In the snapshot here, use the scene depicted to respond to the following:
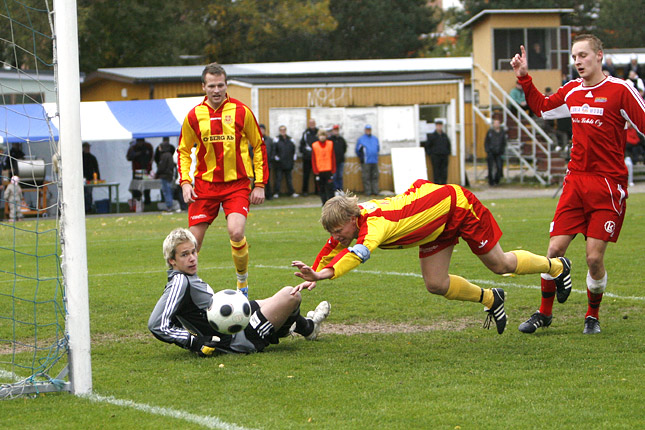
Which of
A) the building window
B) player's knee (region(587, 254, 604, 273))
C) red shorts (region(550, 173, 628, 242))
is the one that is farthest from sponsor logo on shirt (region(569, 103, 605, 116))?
the building window

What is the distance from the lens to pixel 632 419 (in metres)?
4.44

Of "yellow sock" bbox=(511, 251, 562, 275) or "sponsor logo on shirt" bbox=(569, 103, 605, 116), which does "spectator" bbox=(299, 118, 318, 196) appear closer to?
"sponsor logo on shirt" bbox=(569, 103, 605, 116)

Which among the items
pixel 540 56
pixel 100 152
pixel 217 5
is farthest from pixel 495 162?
pixel 217 5

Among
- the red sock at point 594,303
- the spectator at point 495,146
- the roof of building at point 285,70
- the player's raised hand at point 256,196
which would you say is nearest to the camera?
the red sock at point 594,303

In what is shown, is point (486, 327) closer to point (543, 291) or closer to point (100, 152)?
point (543, 291)

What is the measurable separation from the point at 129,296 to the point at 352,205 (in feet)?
13.4

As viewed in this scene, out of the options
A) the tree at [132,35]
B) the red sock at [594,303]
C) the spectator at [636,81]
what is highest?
the tree at [132,35]

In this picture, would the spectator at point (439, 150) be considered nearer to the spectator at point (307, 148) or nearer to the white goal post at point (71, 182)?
the spectator at point (307, 148)

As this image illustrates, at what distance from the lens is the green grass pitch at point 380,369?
4.61 meters

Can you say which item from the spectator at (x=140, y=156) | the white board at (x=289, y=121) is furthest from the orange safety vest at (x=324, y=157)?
the spectator at (x=140, y=156)

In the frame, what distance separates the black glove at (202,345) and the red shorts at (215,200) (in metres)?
2.19

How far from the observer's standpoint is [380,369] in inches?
226

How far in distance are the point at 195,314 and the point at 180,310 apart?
12cm

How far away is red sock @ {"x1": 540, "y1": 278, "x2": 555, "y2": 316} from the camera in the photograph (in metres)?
6.96
